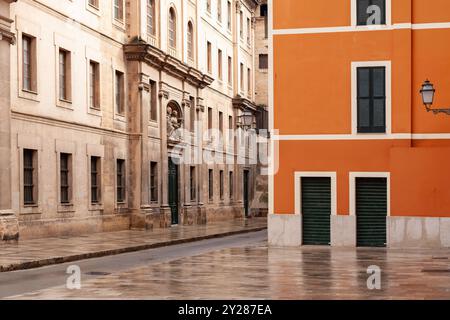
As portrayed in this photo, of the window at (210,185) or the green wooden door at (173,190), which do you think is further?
the window at (210,185)

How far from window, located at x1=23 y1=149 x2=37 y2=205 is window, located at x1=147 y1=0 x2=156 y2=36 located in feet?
41.2

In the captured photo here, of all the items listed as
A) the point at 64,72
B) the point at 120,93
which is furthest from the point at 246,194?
the point at 64,72

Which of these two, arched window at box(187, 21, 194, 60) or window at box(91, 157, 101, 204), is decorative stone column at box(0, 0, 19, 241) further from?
arched window at box(187, 21, 194, 60)

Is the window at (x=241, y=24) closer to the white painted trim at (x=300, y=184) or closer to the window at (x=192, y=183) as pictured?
the window at (x=192, y=183)

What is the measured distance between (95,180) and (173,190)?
974 centimetres

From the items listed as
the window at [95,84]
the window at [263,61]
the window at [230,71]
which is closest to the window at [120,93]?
the window at [95,84]

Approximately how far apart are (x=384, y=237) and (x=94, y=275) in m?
9.49

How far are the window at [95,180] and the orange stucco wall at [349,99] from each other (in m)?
11.4

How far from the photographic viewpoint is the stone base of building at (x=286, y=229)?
2445cm

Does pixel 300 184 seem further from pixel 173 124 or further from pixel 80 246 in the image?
pixel 173 124

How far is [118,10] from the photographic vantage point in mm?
37031

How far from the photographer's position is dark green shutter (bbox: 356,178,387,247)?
2412 cm

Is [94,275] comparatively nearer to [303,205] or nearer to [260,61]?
[303,205]
